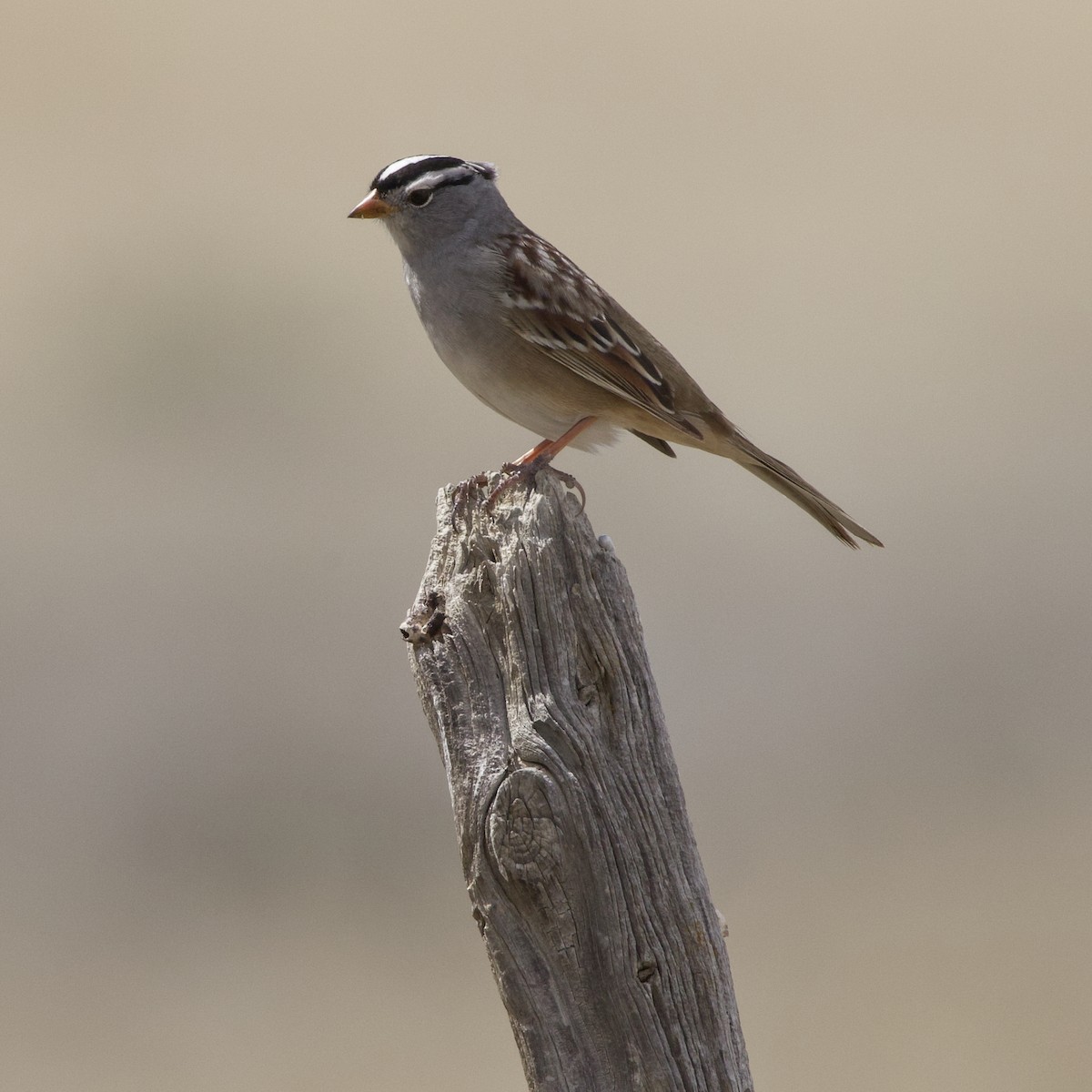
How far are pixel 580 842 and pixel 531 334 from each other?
9.41 feet

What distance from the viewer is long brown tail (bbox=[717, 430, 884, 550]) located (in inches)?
231

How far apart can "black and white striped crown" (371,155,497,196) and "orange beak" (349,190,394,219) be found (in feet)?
0.11

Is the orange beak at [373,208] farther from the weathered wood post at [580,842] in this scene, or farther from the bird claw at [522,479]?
the weathered wood post at [580,842]

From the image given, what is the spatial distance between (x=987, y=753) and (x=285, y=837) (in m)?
5.53

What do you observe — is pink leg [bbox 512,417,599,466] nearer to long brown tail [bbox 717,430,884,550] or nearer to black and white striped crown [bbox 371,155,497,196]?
long brown tail [bbox 717,430,884,550]

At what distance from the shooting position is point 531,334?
19.6ft

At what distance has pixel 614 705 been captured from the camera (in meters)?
3.66

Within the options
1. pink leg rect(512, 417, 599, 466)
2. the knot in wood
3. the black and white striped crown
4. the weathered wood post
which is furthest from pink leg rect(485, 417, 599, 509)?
the black and white striped crown

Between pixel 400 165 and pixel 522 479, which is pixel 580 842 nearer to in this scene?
pixel 522 479

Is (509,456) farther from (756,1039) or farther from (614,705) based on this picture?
(614,705)

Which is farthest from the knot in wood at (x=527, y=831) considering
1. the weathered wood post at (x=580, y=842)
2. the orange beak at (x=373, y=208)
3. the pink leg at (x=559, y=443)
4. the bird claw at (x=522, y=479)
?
the orange beak at (x=373, y=208)

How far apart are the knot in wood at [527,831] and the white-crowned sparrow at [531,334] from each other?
7.75 ft

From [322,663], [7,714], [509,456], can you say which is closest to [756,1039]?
[322,663]

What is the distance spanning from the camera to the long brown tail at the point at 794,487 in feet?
19.2
